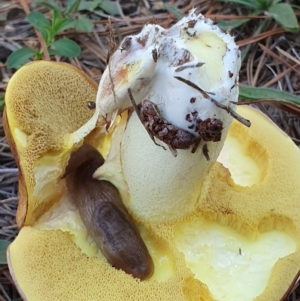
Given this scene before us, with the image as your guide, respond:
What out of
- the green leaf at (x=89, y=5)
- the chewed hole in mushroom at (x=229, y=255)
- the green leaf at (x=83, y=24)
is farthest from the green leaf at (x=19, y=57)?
the chewed hole in mushroom at (x=229, y=255)

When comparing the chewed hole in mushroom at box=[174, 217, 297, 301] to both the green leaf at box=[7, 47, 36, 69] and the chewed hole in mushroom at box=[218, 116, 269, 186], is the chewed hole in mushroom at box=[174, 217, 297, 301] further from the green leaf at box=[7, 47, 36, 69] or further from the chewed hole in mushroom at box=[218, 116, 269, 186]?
the green leaf at box=[7, 47, 36, 69]

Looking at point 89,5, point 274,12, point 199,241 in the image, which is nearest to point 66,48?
point 89,5

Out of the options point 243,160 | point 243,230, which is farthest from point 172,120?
point 243,160

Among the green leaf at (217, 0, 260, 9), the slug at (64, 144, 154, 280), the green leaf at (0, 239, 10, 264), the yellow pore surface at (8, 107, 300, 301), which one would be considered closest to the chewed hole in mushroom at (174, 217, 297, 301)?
the yellow pore surface at (8, 107, 300, 301)

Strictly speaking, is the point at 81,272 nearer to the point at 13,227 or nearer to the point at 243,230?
the point at 243,230

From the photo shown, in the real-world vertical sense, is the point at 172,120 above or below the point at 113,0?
above

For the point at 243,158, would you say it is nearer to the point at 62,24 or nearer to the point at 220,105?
the point at 220,105
